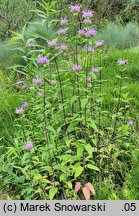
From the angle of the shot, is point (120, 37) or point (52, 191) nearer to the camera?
point (52, 191)

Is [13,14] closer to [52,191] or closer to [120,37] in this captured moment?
[120,37]

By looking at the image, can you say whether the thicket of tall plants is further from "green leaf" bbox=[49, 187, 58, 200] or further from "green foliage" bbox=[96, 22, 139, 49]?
"green foliage" bbox=[96, 22, 139, 49]

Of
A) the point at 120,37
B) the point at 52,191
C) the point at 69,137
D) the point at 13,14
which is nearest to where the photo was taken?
the point at 52,191

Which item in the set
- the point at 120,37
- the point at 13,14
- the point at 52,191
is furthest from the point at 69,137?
the point at 13,14

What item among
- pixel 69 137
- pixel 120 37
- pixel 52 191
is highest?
pixel 120 37

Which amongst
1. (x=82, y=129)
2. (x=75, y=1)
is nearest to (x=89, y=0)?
(x=75, y=1)

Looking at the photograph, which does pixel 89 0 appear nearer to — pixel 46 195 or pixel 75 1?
pixel 75 1

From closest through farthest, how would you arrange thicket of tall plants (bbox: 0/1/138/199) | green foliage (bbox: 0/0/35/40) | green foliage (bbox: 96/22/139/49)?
1. thicket of tall plants (bbox: 0/1/138/199)
2. green foliage (bbox: 96/22/139/49)
3. green foliage (bbox: 0/0/35/40)

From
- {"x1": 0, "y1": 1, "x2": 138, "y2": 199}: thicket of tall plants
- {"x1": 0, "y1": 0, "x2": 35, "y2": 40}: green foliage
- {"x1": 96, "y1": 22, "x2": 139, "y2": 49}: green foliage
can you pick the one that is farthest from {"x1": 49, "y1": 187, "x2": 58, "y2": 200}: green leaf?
{"x1": 0, "y1": 0, "x2": 35, "y2": 40}: green foliage

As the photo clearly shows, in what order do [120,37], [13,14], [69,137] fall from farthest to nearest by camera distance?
[13,14], [120,37], [69,137]

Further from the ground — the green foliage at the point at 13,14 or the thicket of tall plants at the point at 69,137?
the green foliage at the point at 13,14

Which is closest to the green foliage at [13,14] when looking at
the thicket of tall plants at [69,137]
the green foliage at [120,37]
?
the green foliage at [120,37]

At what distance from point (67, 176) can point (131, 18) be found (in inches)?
365

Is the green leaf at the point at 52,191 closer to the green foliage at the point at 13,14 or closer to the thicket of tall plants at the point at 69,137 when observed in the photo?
the thicket of tall plants at the point at 69,137
